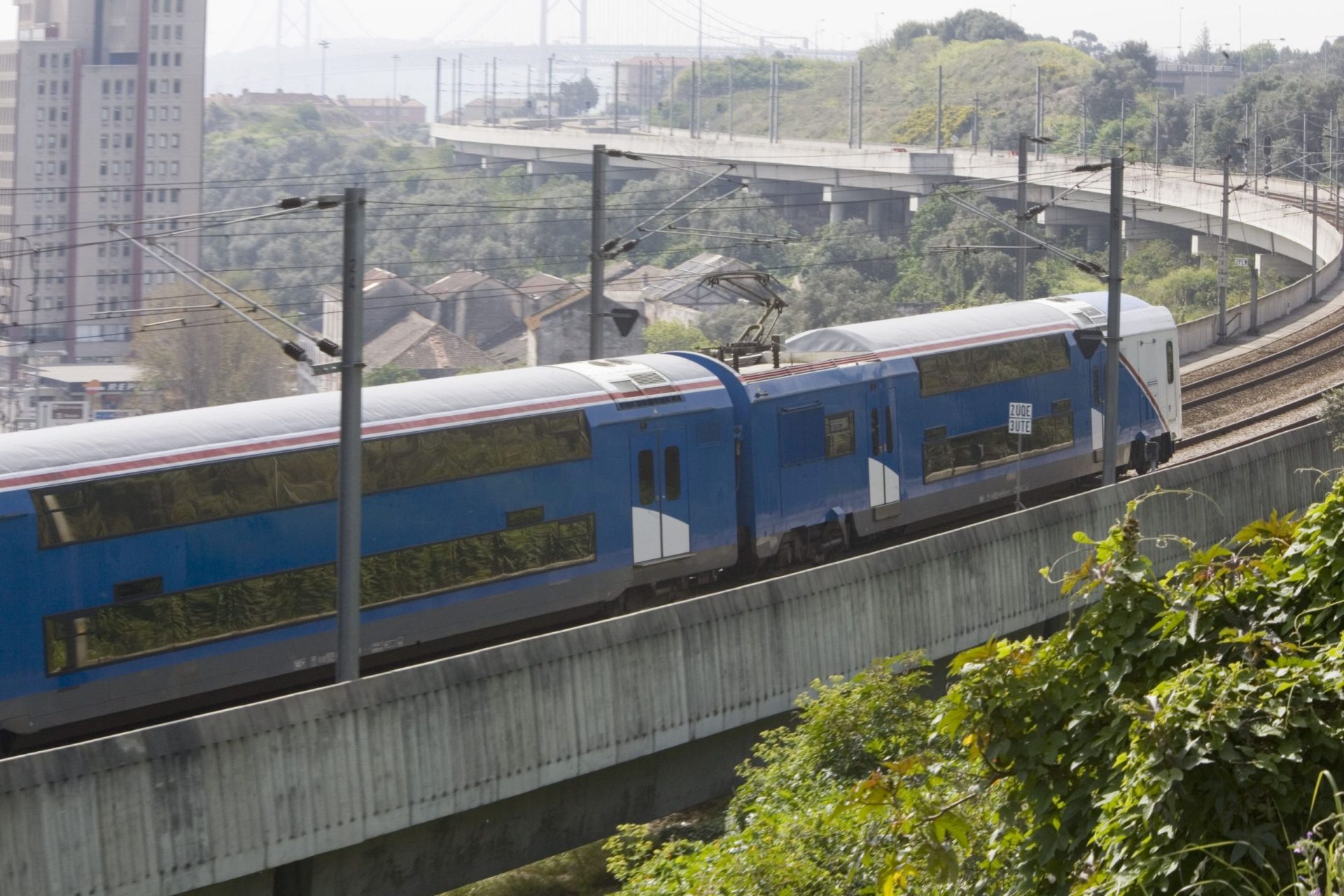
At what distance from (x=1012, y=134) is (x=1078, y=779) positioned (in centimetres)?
14855

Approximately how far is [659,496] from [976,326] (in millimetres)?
8171

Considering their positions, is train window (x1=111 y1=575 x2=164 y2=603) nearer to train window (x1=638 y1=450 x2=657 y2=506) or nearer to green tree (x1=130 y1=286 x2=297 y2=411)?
train window (x1=638 y1=450 x2=657 y2=506)

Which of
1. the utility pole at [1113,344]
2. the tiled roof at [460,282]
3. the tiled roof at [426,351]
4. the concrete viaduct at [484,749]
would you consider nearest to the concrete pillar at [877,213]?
the tiled roof at [460,282]

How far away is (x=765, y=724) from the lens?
580 inches

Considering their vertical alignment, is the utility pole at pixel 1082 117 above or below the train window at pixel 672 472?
above

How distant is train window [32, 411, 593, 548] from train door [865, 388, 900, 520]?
226 inches

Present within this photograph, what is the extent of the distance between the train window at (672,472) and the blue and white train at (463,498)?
3cm

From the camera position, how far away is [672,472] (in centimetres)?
1958

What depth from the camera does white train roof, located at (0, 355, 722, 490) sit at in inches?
553

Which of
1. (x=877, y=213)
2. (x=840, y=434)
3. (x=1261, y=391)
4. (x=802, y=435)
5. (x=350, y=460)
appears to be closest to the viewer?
(x=350, y=460)

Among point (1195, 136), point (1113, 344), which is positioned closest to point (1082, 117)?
point (1195, 136)

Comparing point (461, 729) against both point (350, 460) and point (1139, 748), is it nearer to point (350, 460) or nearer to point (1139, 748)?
point (350, 460)

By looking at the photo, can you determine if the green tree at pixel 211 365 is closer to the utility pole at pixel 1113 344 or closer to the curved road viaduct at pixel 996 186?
the curved road viaduct at pixel 996 186

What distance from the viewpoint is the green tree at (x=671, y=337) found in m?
93.7
